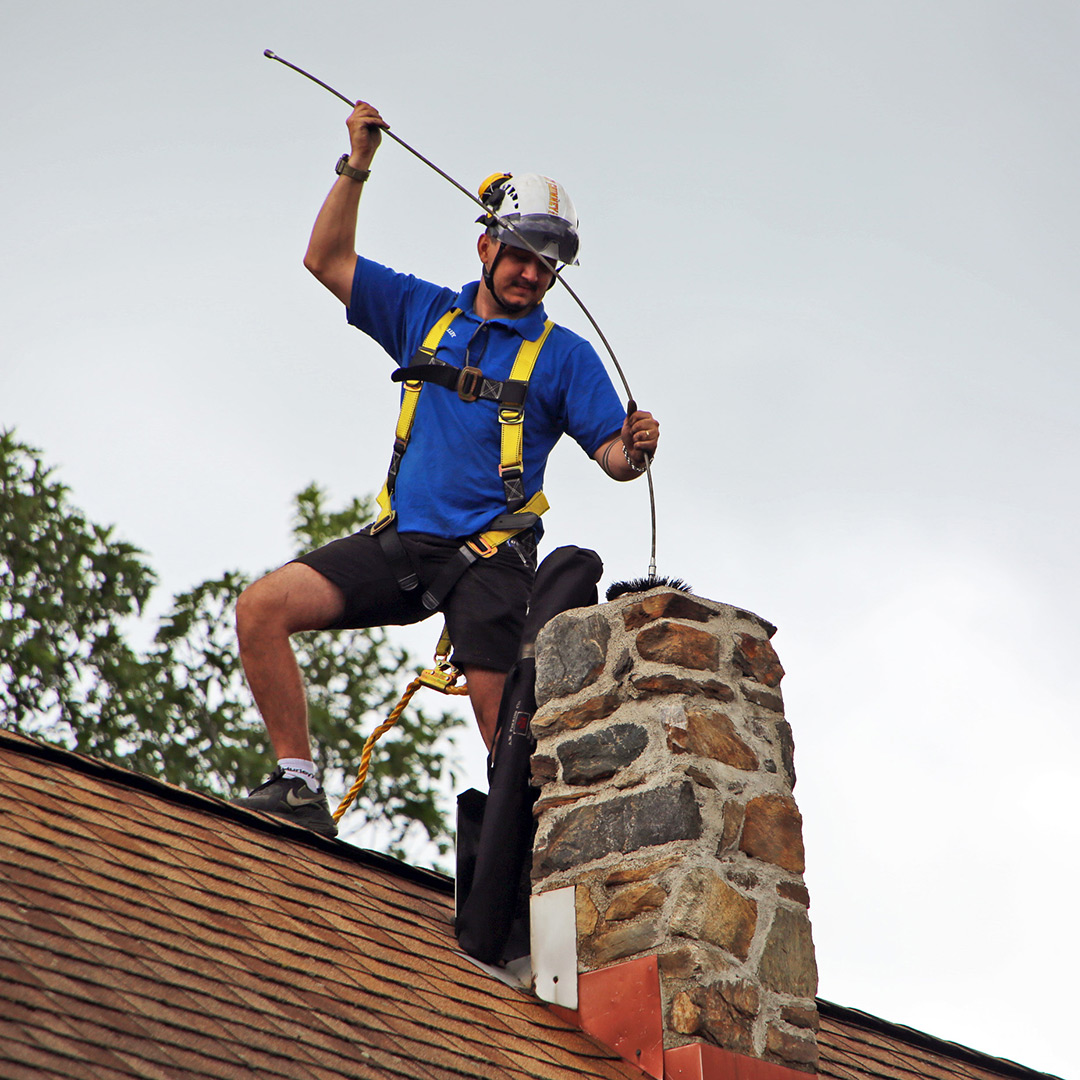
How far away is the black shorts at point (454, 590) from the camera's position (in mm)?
5133

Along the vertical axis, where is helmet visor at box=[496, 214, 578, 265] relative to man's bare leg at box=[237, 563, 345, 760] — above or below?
above

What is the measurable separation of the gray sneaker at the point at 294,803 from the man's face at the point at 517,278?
1.80m

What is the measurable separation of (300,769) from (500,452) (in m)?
1.26

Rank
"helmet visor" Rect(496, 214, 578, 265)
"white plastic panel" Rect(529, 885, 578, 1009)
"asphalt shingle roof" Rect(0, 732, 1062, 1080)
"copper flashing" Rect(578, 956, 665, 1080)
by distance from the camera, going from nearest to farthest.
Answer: "asphalt shingle roof" Rect(0, 732, 1062, 1080) < "copper flashing" Rect(578, 956, 665, 1080) < "white plastic panel" Rect(529, 885, 578, 1009) < "helmet visor" Rect(496, 214, 578, 265)

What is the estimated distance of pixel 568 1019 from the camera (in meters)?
4.50

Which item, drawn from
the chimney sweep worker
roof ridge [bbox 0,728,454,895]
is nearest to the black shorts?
the chimney sweep worker

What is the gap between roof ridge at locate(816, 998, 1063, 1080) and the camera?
6176 millimetres

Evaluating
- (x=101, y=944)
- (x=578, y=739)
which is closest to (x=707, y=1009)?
(x=578, y=739)

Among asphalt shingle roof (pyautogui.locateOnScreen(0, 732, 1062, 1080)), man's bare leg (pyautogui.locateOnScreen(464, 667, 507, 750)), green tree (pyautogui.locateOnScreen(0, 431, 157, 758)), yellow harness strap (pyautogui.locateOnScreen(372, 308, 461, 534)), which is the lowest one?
asphalt shingle roof (pyautogui.locateOnScreen(0, 732, 1062, 1080))

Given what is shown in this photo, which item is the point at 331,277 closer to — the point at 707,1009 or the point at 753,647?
the point at 753,647

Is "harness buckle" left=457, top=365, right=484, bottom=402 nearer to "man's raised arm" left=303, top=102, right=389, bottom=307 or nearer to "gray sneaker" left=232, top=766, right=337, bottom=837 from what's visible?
"man's raised arm" left=303, top=102, right=389, bottom=307

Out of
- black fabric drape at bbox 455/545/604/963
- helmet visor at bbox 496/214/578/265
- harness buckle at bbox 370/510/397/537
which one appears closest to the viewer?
black fabric drape at bbox 455/545/604/963

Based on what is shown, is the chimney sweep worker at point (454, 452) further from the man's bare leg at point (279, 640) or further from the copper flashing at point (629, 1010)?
the copper flashing at point (629, 1010)

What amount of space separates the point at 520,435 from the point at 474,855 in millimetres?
1414
